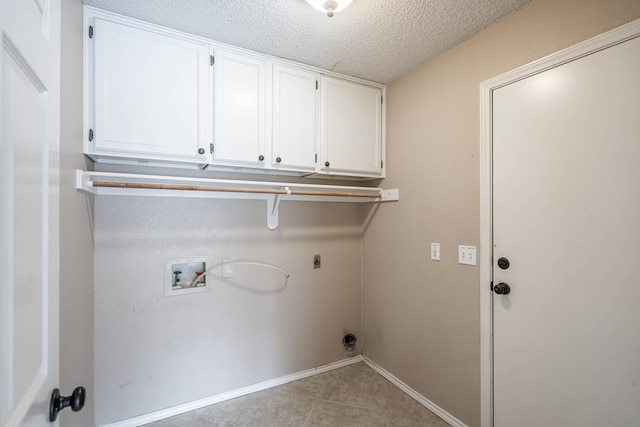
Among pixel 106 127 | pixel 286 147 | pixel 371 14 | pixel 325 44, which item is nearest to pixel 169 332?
pixel 106 127

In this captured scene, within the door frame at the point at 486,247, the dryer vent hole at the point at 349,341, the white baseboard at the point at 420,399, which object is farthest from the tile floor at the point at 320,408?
the door frame at the point at 486,247

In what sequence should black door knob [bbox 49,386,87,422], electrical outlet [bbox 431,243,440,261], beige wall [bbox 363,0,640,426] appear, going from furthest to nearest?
electrical outlet [bbox 431,243,440,261] < beige wall [bbox 363,0,640,426] < black door knob [bbox 49,386,87,422]

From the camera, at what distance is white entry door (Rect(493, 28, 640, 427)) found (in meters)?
1.19

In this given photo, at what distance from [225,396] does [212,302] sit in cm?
72

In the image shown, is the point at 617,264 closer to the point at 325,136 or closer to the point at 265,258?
the point at 325,136

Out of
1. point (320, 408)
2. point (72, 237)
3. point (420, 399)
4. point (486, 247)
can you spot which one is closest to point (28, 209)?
point (72, 237)

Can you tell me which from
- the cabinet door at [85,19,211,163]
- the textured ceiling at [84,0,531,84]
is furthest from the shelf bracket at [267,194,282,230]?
the textured ceiling at [84,0,531,84]

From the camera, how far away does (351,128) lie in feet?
7.52

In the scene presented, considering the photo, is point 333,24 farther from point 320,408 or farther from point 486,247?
point 320,408

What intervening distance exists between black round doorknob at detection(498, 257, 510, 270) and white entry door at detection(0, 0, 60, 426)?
194 centimetres

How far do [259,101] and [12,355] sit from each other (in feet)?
5.82

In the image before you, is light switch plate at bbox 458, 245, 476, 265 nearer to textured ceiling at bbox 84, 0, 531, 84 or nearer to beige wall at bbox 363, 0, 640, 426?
beige wall at bbox 363, 0, 640, 426

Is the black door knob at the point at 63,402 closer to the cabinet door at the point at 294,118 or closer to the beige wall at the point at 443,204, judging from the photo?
the cabinet door at the point at 294,118

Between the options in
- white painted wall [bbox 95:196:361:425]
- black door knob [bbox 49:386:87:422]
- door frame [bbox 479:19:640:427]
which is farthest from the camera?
white painted wall [bbox 95:196:361:425]
